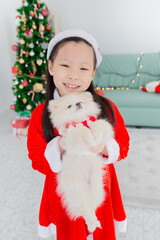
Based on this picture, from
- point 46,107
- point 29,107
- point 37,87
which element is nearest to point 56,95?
point 46,107

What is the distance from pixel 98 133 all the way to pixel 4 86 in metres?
3.24

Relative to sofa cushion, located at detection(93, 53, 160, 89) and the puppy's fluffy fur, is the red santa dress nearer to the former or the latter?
the puppy's fluffy fur

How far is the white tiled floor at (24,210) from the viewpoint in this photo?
45.4 inches

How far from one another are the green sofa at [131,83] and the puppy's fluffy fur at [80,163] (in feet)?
6.47

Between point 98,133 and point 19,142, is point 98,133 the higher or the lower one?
the higher one

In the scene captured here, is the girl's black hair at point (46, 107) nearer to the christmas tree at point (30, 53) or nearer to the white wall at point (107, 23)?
the christmas tree at point (30, 53)

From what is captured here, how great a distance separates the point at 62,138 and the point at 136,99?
201cm

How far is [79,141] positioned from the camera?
0.48 metres

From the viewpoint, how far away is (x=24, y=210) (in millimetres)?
Result: 1336

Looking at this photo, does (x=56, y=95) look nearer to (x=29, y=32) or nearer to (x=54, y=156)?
A: (x=54, y=156)

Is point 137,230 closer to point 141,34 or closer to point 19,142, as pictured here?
point 19,142

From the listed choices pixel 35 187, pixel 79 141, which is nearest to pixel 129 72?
pixel 35 187

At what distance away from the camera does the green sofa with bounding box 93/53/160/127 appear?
2.40 m

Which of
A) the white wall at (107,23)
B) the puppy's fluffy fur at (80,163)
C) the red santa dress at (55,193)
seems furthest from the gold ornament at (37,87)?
the puppy's fluffy fur at (80,163)
